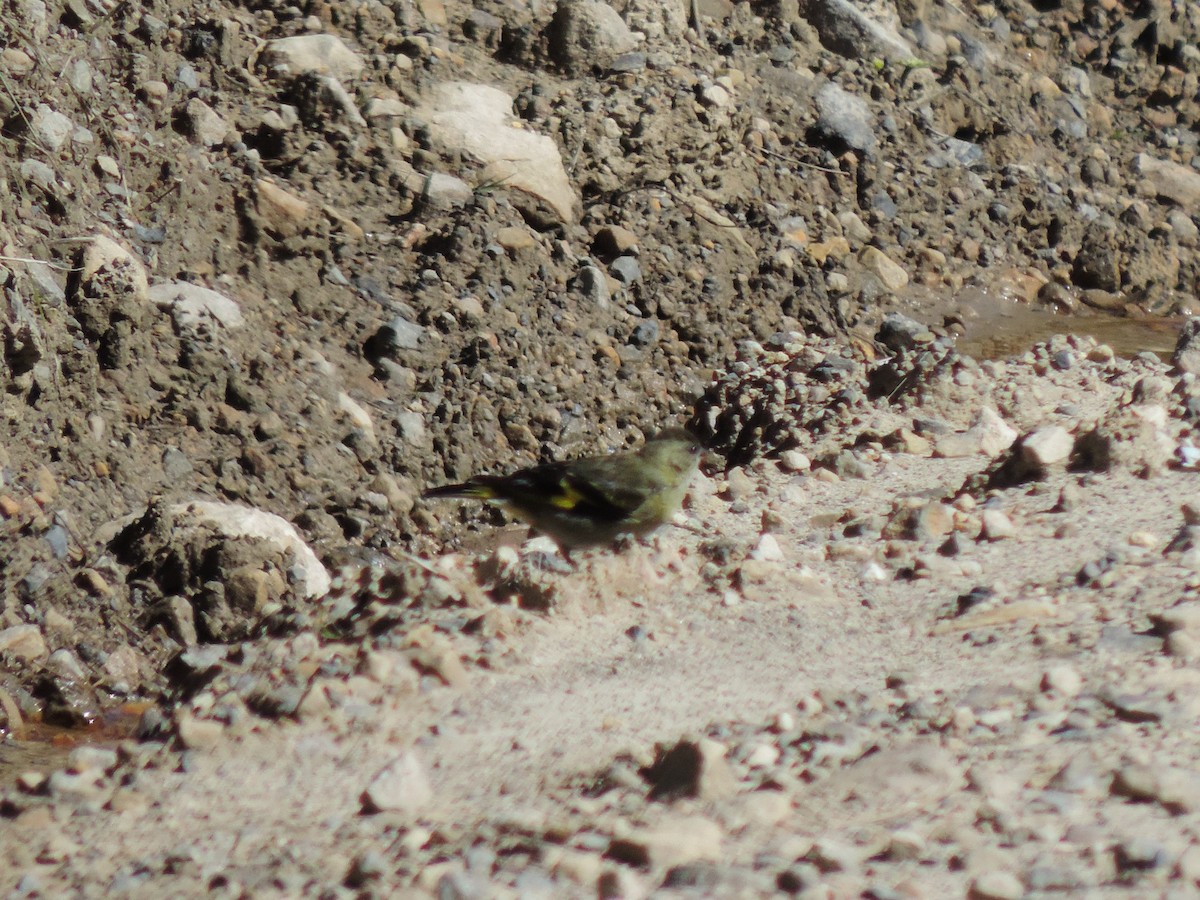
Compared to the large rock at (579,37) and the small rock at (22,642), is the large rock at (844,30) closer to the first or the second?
the large rock at (579,37)

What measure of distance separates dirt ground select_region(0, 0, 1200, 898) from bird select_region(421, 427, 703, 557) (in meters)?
0.28

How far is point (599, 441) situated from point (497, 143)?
159 cm

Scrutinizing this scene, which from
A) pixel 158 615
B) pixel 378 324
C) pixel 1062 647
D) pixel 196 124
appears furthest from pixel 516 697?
pixel 196 124

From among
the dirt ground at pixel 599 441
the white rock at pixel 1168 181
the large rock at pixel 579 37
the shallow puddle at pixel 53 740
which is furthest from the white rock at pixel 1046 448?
the white rock at pixel 1168 181

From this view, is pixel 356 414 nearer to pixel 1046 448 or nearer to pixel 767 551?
pixel 767 551

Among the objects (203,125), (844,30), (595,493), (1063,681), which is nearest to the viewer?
(1063,681)

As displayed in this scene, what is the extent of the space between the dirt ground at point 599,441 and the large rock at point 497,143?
30 mm

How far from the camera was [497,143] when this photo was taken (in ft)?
21.9

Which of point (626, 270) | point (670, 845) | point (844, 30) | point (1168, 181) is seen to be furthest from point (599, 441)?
point (1168, 181)

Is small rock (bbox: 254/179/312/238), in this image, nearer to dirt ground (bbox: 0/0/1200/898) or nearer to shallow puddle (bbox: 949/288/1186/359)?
dirt ground (bbox: 0/0/1200/898)

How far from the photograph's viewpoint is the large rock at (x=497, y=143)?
659 cm

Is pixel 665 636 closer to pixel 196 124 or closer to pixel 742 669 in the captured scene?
pixel 742 669

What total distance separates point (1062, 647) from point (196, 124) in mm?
4440

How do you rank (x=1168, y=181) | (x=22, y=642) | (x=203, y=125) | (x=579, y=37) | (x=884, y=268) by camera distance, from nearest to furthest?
(x=22, y=642) → (x=203, y=125) → (x=579, y=37) → (x=884, y=268) → (x=1168, y=181)
